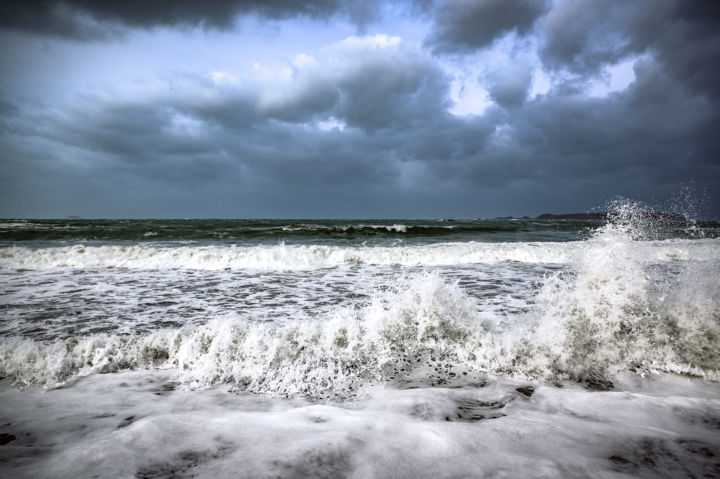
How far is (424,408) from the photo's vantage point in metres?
3.21

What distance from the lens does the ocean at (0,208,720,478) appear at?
7.94ft

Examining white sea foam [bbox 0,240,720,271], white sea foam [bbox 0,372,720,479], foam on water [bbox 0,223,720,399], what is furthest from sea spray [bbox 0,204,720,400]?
white sea foam [bbox 0,240,720,271]

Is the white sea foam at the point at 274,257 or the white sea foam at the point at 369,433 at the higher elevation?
the white sea foam at the point at 274,257

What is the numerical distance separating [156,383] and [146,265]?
9.82 m

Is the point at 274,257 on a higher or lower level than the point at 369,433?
higher

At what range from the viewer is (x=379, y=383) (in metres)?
3.83

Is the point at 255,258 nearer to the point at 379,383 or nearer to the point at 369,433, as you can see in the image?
the point at 379,383

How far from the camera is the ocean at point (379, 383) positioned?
242 centimetres

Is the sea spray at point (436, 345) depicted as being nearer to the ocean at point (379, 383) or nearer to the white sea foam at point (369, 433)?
the ocean at point (379, 383)

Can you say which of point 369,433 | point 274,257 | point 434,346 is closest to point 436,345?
point 434,346

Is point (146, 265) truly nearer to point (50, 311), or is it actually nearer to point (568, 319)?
point (50, 311)

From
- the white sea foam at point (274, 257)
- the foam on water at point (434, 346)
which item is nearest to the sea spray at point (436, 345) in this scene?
the foam on water at point (434, 346)

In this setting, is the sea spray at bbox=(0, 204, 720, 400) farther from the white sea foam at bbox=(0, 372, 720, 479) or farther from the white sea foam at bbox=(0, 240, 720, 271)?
the white sea foam at bbox=(0, 240, 720, 271)

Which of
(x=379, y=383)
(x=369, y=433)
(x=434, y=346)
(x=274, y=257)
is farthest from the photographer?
(x=274, y=257)
